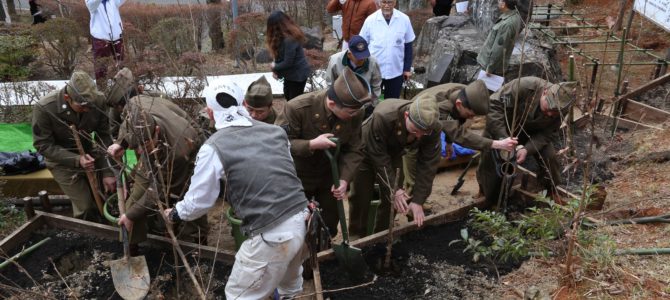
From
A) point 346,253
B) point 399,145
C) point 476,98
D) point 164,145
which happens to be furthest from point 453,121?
point 164,145

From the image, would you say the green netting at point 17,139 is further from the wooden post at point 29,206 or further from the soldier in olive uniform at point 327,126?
the soldier in olive uniform at point 327,126

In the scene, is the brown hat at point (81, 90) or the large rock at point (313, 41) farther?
the large rock at point (313, 41)

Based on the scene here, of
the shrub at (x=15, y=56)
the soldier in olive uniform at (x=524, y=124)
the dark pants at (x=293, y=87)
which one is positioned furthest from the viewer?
the shrub at (x=15, y=56)

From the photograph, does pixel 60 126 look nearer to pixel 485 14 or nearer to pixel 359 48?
pixel 359 48

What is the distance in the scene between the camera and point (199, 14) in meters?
11.1

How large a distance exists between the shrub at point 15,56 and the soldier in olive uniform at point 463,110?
6.59 metres

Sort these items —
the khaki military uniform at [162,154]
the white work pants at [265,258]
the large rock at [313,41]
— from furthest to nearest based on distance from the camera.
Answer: the large rock at [313,41] < the khaki military uniform at [162,154] < the white work pants at [265,258]

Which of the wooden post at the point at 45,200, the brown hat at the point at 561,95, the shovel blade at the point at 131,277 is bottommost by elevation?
the shovel blade at the point at 131,277

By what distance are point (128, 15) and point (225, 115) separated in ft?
28.8

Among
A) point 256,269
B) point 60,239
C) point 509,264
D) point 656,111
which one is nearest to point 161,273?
point 60,239

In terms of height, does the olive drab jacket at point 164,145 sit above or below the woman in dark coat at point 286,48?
below

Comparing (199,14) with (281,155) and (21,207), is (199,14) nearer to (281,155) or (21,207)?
(21,207)

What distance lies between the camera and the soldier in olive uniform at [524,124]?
14.8ft

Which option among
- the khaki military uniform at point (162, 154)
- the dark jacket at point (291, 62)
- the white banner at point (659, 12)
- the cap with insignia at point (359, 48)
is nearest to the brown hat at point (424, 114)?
the cap with insignia at point (359, 48)
